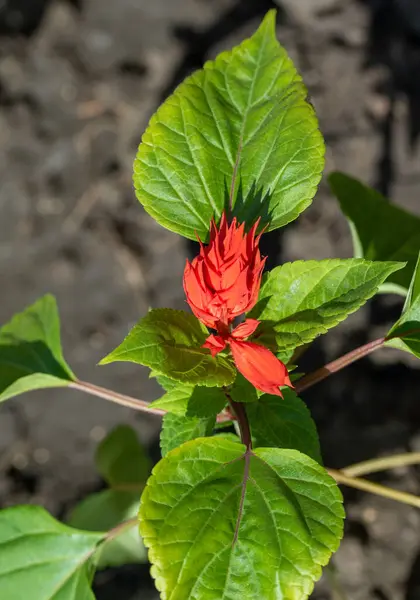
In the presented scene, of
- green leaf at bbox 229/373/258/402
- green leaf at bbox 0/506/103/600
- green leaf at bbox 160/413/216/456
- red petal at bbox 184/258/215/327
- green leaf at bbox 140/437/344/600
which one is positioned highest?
red petal at bbox 184/258/215/327

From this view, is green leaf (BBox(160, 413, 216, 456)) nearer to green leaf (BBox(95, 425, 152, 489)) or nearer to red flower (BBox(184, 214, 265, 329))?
red flower (BBox(184, 214, 265, 329))

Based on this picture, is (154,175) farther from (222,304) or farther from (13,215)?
(13,215)

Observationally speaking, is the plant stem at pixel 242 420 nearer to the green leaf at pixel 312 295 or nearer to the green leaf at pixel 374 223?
the green leaf at pixel 312 295

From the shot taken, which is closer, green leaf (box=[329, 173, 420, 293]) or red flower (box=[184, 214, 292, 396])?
red flower (box=[184, 214, 292, 396])

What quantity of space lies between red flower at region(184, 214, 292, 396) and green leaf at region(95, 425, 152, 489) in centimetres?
100

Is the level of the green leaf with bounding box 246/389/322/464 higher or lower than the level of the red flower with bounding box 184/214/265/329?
lower

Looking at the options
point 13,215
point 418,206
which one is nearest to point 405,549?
point 418,206

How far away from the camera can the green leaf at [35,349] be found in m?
1.24

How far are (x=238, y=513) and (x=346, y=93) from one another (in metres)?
1.70

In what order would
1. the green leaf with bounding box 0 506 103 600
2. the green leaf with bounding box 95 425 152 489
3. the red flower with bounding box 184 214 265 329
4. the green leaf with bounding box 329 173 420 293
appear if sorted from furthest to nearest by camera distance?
the green leaf with bounding box 95 425 152 489 → the green leaf with bounding box 329 173 420 293 → the green leaf with bounding box 0 506 103 600 → the red flower with bounding box 184 214 265 329

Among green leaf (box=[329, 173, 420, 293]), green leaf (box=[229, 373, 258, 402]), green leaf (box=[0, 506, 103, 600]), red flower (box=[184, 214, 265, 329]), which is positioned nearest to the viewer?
red flower (box=[184, 214, 265, 329])

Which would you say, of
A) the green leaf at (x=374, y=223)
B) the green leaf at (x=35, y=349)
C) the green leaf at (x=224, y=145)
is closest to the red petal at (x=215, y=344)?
the green leaf at (x=224, y=145)

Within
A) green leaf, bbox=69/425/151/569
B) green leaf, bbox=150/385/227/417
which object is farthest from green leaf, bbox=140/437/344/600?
green leaf, bbox=69/425/151/569

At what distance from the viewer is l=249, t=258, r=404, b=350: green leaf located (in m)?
0.88
